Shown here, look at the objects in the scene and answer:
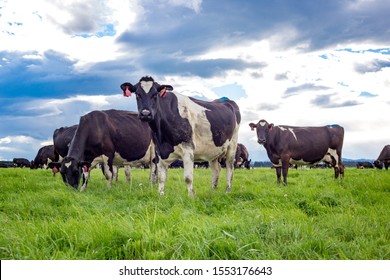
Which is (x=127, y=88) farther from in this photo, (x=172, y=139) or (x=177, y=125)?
(x=172, y=139)

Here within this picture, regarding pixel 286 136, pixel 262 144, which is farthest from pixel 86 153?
Answer: pixel 286 136

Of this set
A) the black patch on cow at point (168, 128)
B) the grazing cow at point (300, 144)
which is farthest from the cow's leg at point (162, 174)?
the grazing cow at point (300, 144)

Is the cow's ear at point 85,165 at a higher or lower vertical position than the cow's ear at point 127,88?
lower

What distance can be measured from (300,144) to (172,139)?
28.0ft

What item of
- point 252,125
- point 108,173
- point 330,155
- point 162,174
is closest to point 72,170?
point 108,173

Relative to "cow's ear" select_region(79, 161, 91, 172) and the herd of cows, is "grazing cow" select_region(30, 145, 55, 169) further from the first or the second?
"cow's ear" select_region(79, 161, 91, 172)

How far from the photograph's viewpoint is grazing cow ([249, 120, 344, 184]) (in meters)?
15.6

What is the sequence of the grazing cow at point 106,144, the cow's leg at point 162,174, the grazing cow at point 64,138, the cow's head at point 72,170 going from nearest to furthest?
the cow's leg at point 162,174
the cow's head at point 72,170
the grazing cow at point 106,144
the grazing cow at point 64,138

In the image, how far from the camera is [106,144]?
1254 centimetres

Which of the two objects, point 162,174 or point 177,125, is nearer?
point 177,125

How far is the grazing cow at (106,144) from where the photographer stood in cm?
1102

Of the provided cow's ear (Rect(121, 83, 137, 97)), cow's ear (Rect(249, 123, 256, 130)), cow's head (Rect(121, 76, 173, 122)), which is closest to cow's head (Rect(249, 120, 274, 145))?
cow's ear (Rect(249, 123, 256, 130))

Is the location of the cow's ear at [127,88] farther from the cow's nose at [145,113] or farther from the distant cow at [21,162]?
the distant cow at [21,162]
